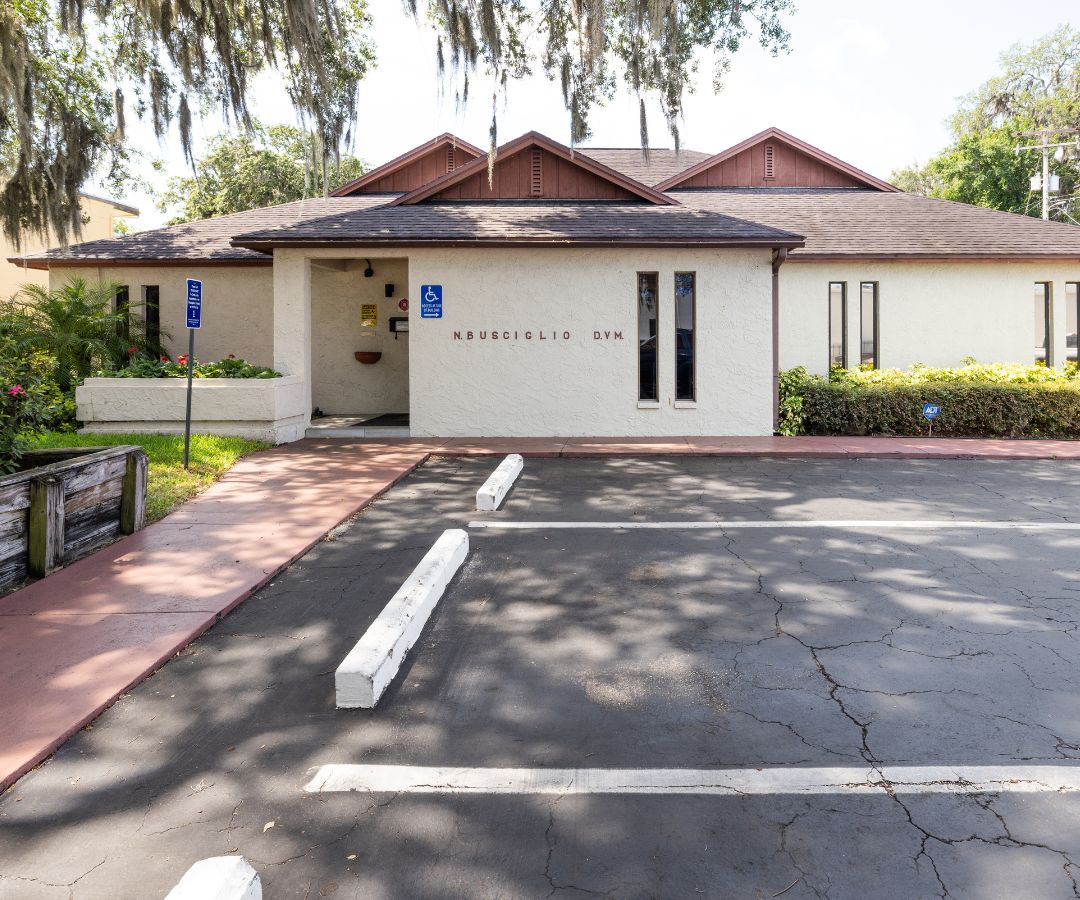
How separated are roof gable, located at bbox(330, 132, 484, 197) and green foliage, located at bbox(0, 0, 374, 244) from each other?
7.67m

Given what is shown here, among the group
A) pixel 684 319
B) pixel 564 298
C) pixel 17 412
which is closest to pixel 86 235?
pixel 564 298

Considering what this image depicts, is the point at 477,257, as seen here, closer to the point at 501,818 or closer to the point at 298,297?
the point at 298,297

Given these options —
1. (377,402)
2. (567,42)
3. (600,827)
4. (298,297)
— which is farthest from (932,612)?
(377,402)

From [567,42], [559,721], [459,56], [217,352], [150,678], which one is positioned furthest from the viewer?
[217,352]

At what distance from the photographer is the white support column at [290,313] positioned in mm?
13922

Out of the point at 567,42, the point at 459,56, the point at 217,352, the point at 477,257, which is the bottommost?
the point at 217,352

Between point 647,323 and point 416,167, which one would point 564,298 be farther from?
point 416,167

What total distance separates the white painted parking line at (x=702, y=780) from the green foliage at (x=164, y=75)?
8175 mm

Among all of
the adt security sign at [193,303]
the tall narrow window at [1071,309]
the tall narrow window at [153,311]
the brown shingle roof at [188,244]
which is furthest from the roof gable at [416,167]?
the tall narrow window at [1071,309]

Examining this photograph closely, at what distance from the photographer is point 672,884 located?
250 centimetres

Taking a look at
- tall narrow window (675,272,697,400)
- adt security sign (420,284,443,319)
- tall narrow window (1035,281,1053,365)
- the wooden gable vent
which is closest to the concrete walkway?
tall narrow window (675,272,697,400)

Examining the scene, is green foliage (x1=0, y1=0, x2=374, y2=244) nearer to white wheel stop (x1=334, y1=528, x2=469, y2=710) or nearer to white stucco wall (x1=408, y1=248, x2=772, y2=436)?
white stucco wall (x1=408, y1=248, x2=772, y2=436)

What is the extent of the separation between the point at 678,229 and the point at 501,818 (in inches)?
478

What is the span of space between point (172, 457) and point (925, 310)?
14.5 m
